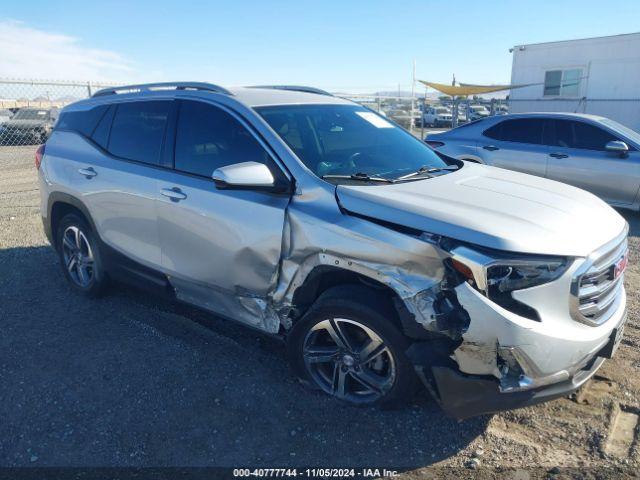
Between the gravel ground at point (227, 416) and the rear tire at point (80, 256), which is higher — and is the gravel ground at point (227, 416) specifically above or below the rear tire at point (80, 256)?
below

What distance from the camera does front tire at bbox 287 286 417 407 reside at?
2861mm

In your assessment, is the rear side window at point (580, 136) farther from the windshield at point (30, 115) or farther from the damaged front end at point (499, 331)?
the windshield at point (30, 115)

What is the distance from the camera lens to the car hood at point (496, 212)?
100 inches

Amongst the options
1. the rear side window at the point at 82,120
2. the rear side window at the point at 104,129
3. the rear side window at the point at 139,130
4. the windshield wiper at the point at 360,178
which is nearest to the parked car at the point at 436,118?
the rear side window at the point at 82,120

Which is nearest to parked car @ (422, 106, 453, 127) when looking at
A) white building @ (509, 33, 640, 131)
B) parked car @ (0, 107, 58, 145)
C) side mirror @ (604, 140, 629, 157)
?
white building @ (509, 33, 640, 131)

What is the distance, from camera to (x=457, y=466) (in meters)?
2.72

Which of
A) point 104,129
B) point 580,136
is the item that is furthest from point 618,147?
point 104,129

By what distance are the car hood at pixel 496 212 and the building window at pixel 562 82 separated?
17.1 meters

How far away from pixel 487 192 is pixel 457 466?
1.58m

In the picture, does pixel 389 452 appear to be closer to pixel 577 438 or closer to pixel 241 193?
pixel 577 438

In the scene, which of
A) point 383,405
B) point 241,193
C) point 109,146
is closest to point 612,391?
point 383,405

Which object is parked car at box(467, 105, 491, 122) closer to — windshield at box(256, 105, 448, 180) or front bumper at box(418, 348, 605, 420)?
windshield at box(256, 105, 448, 180)

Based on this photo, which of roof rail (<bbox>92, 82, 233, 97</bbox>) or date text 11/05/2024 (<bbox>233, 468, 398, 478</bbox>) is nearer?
date text 11/05/2024 (<bbox>233, 468, 398, 478</bbox>)

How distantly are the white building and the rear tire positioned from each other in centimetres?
1477
